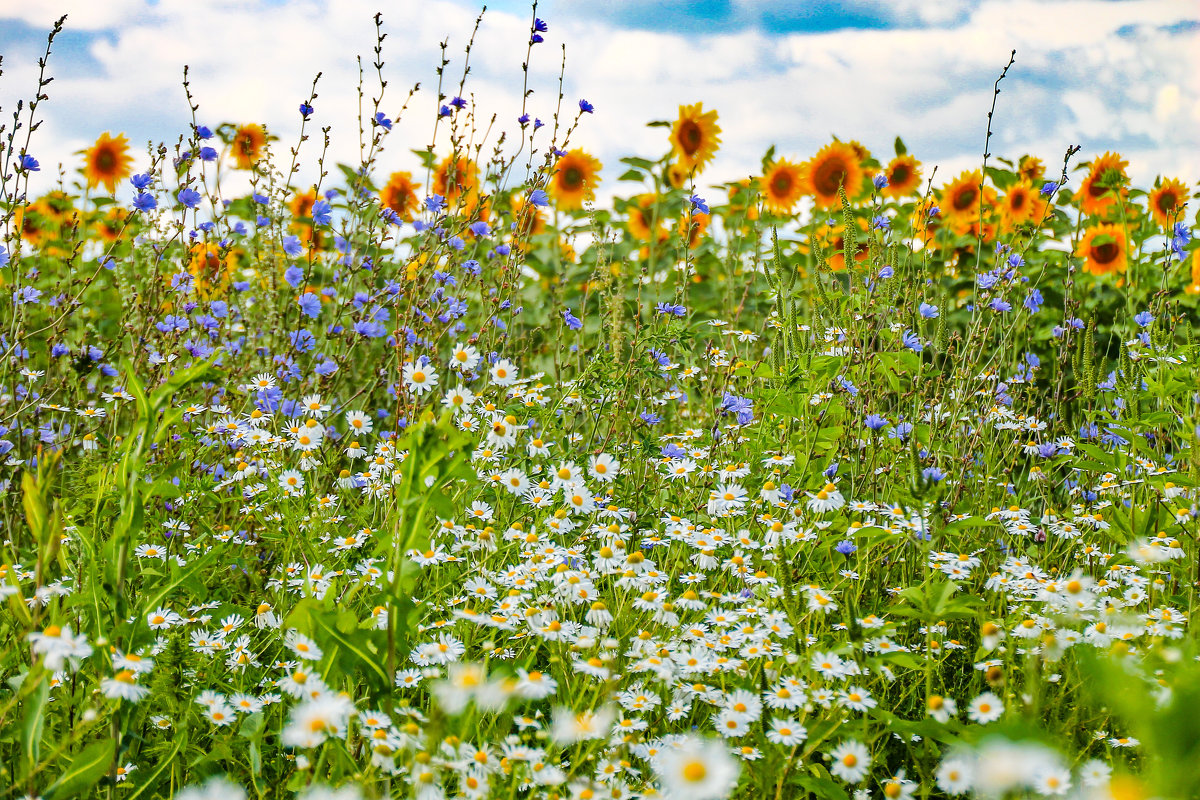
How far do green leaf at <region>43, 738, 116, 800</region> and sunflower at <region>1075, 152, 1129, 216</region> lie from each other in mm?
5173

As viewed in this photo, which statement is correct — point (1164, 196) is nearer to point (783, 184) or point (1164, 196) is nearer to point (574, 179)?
point (783, 184)

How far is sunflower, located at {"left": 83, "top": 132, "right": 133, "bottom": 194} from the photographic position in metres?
5.66

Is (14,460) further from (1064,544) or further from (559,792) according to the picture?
(1064,544)

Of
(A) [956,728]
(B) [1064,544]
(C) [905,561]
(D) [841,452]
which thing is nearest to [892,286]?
(D) [841,452]

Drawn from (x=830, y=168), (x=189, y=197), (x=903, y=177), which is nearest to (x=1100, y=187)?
(x=903, y=177)

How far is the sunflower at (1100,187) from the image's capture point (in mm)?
5375

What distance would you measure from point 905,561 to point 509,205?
12.7 ft

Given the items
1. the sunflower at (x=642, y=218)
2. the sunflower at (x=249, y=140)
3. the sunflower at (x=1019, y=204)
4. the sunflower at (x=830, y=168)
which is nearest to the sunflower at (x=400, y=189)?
the sunflower at (x=249, y=140)

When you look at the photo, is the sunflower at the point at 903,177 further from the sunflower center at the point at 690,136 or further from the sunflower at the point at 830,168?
the sunflower center at the point at 690,136

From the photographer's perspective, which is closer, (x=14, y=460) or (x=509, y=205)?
(x=14, y=460)

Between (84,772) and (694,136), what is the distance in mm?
5054

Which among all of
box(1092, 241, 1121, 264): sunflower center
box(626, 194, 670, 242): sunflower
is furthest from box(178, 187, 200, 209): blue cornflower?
box(1092, 241, 1121, 264): sunflower center

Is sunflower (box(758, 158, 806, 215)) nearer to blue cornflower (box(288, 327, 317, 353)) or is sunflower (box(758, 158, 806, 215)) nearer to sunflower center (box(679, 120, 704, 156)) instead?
sunflower center (box(679, 120, 704, 156))

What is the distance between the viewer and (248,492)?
2.60 meters
